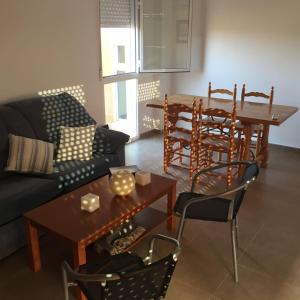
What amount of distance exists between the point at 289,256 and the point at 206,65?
321 cm

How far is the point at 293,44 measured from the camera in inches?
174

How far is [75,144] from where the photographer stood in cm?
331

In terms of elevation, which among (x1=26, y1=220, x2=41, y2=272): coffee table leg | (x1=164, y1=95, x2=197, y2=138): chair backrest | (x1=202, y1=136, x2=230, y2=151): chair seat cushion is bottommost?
(x1=26, y1=220, x2=41, y2=272): coffee table leg

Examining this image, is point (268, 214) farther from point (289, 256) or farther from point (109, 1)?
point (109, 1)

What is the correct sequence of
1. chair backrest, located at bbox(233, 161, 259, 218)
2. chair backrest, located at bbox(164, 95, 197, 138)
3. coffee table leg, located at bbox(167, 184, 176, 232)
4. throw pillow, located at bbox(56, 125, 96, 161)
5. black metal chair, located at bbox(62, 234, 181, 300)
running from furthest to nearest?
1. chair backrest, located at bbox(164, 95, 197, 138)
2. throw pillow, located at bbox(56, 125, 96, 161)
3. coffee table leg, located at bbox(167, 184, 176, 232)
4. chair backrest, located at bbox(233, 161, 259, 218)
5. black metal chair, located at bbox(62, 234, 181, 300)

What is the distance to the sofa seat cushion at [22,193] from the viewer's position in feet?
8.07

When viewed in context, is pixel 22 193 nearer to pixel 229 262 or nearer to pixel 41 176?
pixel 41 176

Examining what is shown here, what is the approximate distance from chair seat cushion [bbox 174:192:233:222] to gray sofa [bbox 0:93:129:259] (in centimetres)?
100

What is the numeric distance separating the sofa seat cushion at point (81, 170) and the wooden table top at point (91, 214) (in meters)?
0.36

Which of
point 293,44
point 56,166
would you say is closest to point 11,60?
point 56,166

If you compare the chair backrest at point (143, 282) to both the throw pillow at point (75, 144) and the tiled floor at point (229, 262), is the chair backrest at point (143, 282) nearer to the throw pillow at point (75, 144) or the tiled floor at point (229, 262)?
the tiled floor at point (229, 262)

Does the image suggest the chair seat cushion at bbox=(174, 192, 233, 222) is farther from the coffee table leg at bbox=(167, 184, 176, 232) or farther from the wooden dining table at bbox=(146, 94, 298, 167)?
the wooden dining table at bbox=(146, 94, 298, 167)

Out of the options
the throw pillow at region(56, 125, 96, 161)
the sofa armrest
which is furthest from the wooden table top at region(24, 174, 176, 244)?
the sofa armrest

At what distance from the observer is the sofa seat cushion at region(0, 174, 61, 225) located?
2461 mm
